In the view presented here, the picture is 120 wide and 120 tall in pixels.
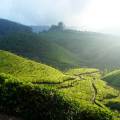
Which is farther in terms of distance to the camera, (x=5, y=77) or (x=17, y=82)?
(x=5, y=77)

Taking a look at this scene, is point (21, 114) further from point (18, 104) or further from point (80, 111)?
point (80, 111)

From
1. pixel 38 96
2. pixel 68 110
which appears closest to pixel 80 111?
pixel 68 110

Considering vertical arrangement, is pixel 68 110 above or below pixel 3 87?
below

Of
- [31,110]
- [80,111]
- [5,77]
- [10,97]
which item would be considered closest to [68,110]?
[80,111]

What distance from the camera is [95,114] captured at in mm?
111500

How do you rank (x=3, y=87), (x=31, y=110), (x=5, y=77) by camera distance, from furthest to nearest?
(x=5, y=77)
(x=3, y=87)
(x=31, y=110)

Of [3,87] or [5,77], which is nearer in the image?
[3,87]

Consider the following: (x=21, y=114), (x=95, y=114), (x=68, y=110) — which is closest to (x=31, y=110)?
(x=21, y=114)

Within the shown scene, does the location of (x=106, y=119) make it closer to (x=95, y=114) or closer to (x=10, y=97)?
(x=95, y=114)

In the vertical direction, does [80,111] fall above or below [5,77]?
below

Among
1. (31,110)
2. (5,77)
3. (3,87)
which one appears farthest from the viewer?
(5,77)

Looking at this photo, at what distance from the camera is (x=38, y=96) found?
114m

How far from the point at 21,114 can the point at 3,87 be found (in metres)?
13.6

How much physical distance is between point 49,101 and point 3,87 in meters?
17.4
